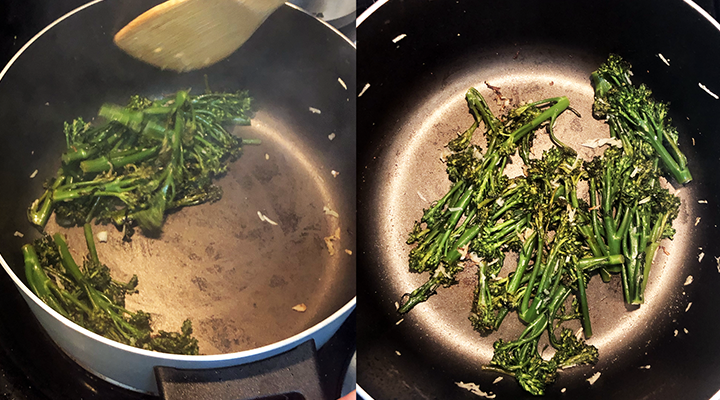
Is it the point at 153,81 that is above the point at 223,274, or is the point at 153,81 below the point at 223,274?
above

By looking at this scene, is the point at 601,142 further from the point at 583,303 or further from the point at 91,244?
the point at 91,244

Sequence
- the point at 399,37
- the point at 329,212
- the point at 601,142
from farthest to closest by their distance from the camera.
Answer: the point at 601,142
the point at 399,37
the point at 329,212

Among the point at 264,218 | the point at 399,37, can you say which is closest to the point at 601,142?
the point at 399,37

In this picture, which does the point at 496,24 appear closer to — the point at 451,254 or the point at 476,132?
the point at 476,132

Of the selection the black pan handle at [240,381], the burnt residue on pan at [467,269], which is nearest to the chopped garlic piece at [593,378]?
the burnt residue on pan at [467,269]

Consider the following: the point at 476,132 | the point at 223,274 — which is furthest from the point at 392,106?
the point at 223,274

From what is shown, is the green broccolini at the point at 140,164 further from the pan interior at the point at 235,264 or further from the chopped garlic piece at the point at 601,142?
the chopped garlic piece at the point at 601,142
